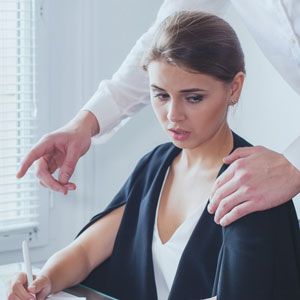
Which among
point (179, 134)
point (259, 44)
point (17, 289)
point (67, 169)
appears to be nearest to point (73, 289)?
point (17, 289)

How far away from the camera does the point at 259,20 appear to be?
1336 millimetres

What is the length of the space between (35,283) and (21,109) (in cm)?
112

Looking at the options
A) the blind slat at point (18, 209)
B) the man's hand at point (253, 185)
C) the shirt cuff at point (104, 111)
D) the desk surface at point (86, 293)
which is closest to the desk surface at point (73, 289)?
the desk surface at point (86, 293)

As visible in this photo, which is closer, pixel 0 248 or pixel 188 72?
pixel 188 72

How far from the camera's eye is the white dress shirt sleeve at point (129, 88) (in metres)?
1.49

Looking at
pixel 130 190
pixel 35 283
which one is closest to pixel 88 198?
pixel 130 190

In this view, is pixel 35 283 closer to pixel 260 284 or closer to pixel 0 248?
pixel 260 284

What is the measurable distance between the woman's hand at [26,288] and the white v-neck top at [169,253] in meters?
0.23

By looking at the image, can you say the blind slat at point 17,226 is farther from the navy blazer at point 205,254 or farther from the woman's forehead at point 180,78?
the woman's forehead at point 180,78

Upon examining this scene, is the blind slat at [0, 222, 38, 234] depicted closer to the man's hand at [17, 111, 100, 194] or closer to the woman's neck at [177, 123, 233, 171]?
the man's hand at [17, 111, 100, 194]

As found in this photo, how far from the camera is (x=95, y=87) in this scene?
Answer: 7.51ft

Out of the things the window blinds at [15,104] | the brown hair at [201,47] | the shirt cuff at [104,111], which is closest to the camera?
the brown hair at [201,47]

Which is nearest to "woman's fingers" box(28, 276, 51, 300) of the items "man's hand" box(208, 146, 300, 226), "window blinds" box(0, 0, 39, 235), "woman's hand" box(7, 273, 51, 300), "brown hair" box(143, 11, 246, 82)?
"woman's hand" box(7, 273, 51, 300)

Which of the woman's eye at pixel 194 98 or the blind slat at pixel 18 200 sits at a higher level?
the woman's eye at pixel 194 98
